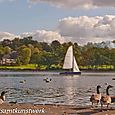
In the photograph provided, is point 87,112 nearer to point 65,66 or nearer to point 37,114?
point 37,114

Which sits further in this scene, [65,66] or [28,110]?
[65,66]

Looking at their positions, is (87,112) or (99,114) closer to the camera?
(99,114)

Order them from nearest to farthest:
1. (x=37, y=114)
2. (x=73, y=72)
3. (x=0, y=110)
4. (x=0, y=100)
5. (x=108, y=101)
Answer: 1. (x=37, y=114)
2. (x=0, y=110)
3. (x=108, y=101)
4. (x=0, y=100)
5. (x=73, y=72)

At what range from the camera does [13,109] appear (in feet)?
102

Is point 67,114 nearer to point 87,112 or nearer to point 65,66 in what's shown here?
point 87,112

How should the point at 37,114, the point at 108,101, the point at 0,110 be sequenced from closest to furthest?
the point at 37,114 < the point at 0,110 < the point at 108,101

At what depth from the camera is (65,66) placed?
166 metres

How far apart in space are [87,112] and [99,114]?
233 cm

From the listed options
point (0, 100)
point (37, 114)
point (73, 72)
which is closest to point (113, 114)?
point (37, 114)

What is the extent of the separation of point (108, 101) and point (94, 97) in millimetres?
2146

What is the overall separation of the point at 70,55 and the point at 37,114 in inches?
5442

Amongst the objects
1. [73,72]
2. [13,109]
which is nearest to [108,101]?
[13,109]

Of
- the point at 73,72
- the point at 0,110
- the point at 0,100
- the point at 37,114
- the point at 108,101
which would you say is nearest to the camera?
the point at 37,114

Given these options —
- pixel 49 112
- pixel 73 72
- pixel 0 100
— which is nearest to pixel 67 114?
pixel 49 112
